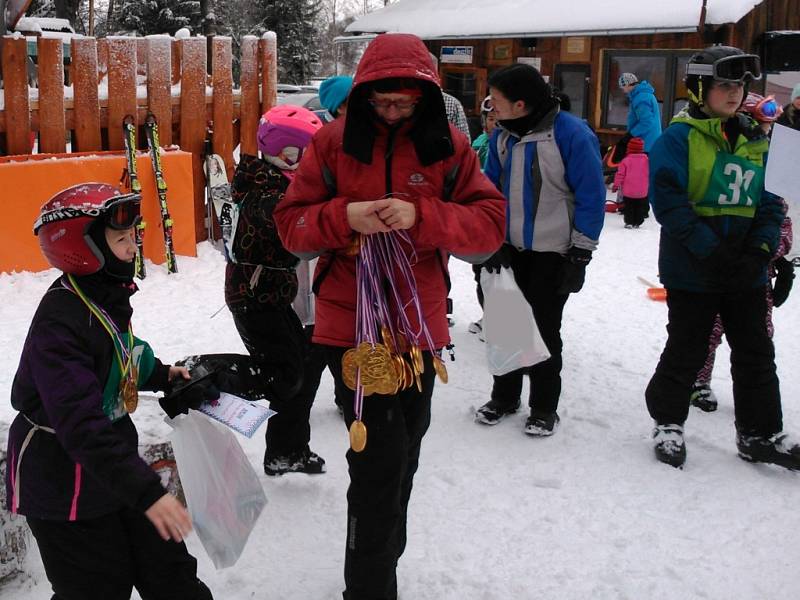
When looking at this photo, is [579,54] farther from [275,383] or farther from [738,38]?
[275,383]

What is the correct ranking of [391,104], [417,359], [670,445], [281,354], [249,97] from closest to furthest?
[391,104]
[417,359]
[281,354]
[670,445]
[249,97]

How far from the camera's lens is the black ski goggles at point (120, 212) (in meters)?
2.08

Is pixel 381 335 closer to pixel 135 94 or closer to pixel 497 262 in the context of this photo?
pixel 497 262

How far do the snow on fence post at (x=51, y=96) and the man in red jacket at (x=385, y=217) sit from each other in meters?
4.93

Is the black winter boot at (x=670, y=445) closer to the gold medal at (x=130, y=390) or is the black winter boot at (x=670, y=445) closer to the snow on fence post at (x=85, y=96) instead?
the gold medal at (x=130, y=390)

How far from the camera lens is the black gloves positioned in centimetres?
236

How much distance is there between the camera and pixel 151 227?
684 centimetres

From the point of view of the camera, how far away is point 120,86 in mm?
6891

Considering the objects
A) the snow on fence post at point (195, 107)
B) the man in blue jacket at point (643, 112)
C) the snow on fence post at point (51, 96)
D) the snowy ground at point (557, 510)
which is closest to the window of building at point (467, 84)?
the man in blue jacket at point (643, 112)

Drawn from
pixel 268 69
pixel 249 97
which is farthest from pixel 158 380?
pixel 268 69

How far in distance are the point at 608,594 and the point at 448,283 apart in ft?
4.26

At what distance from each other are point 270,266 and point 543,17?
1216cm

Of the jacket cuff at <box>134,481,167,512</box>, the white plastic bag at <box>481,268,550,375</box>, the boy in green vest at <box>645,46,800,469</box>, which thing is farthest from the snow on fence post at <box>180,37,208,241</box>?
the jacket cuff at <box>134,481,167,512</box>

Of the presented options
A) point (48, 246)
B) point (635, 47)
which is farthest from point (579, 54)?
point (48, 246)
